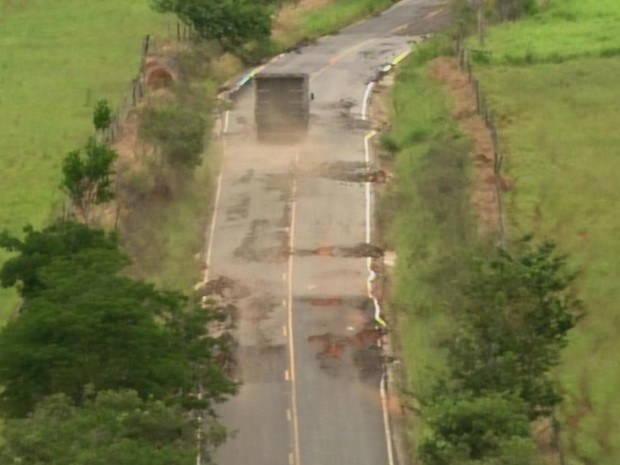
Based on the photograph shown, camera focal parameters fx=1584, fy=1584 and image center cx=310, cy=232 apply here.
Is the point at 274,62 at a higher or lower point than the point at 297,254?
higher

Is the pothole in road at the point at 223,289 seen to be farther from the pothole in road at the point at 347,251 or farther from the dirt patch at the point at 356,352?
the dirt patch at the point at 356,352

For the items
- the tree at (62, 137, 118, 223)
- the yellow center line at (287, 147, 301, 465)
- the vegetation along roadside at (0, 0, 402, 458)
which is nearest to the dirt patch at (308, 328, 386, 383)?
the yellow center line at (287, 147, 301, 465)

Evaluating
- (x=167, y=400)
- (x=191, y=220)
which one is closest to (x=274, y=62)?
(x=191, y=220)

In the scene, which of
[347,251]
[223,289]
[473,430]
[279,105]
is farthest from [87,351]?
[279,105]

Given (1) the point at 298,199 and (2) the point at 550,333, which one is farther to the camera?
(1) the point at 298,199

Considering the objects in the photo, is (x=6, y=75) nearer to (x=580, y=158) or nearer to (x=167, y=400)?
(x=580, y=158)

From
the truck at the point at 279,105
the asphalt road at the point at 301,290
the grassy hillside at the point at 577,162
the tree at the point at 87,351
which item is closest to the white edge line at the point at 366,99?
the asphalt road at the point at 301,290

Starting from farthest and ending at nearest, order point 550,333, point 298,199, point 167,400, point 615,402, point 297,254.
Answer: point 298,199, point 297,254, point 615,402, point 550,333, point 167,400

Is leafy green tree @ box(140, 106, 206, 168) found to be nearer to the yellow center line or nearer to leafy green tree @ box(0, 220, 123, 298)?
the yellow center line

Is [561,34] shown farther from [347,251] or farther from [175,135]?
[347,251]
